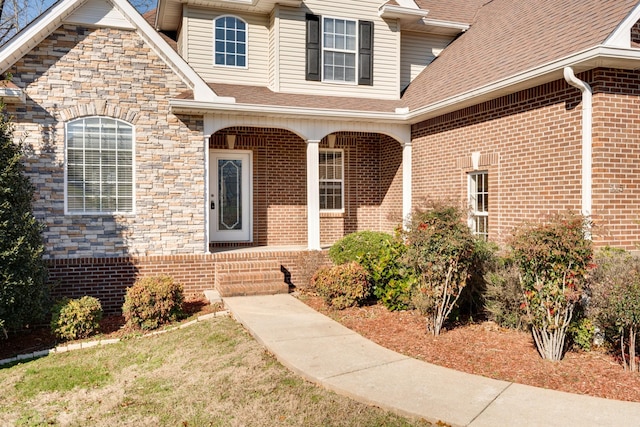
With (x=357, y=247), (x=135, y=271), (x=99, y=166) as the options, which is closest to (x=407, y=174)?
(x=357, y=247)

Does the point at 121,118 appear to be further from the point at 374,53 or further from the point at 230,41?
the point at 374,53

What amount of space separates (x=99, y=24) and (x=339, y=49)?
18.8ft

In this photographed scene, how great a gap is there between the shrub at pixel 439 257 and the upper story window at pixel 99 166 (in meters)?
5.99

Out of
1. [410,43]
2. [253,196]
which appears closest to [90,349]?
[253,196]

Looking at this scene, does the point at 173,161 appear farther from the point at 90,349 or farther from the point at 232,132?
the point at 90,349

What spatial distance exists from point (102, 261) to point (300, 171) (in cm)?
547

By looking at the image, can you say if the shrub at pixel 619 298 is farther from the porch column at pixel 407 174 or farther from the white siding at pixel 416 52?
the white siding at pixel 416 52

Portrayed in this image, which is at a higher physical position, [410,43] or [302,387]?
[410,43]

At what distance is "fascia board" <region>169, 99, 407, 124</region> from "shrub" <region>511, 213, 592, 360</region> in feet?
19.4

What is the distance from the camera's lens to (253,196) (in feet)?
42.1

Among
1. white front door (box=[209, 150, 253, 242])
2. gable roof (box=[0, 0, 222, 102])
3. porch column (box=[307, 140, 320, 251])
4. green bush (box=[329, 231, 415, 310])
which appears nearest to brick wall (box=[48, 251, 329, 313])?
porch column (box=[307, 140, 320, 251])

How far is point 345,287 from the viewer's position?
877cm

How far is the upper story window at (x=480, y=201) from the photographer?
388 inches

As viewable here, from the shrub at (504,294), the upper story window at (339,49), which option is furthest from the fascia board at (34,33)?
the shrub at (504,294)
